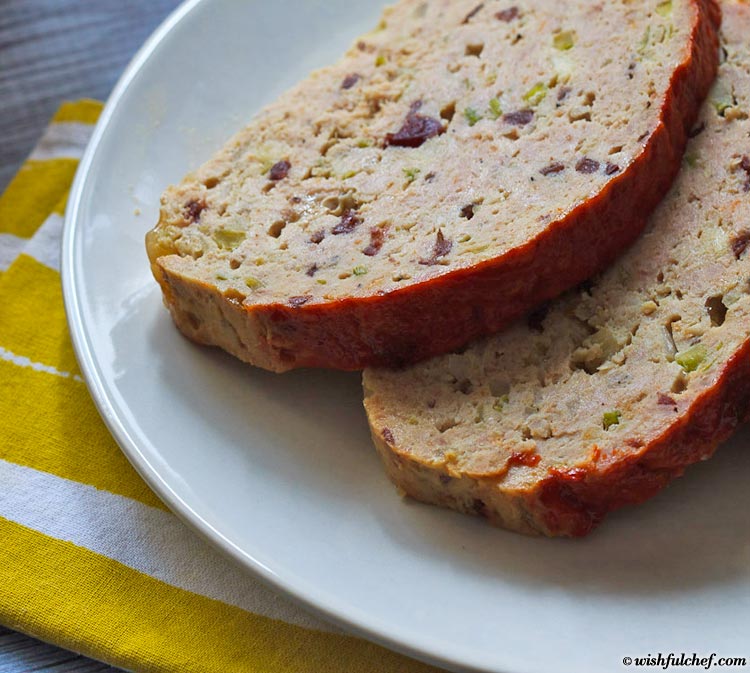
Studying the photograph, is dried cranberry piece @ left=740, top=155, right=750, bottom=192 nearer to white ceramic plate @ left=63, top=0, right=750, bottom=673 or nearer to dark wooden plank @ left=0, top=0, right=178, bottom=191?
white ceramic plate @ left=63, top=0, right=750, bottom=673

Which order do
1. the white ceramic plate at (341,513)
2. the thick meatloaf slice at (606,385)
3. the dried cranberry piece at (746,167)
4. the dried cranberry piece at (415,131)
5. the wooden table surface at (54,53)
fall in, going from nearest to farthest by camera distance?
1. the white ceramic plate at (341,513)
2. the thick meatloaf slice at (606,385)
3. the dried cranberry piece at (746,167)
4. the dried cranberry piece at (415,131)
5. the wooden table surface at (54,53)

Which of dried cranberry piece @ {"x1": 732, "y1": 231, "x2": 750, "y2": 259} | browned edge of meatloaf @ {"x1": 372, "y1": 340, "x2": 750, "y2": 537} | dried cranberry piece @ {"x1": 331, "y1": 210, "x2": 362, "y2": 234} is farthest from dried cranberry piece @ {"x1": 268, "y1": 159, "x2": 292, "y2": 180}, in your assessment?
dried cranberry piece @ {"x1": 732, "y1": 231, "x2": 750, "y2": 259}

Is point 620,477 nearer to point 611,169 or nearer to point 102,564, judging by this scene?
point 611,169

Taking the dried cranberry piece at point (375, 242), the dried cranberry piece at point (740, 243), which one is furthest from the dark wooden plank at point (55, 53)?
the dried cranberry piece at point (740, 243)

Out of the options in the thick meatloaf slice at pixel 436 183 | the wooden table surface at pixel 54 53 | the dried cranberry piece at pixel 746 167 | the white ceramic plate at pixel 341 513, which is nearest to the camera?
the white ceramic plate at pixel 341 513

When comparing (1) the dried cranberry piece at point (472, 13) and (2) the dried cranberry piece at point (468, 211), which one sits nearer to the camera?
(2) the dried cranberry piece at point (468, 211)

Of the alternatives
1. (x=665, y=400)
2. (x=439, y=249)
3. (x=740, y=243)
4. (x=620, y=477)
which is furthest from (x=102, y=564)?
(x=740, y=243)

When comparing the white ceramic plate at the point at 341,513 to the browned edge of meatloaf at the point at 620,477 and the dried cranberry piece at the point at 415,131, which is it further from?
the dried cranberry piece at the point at 415,131
